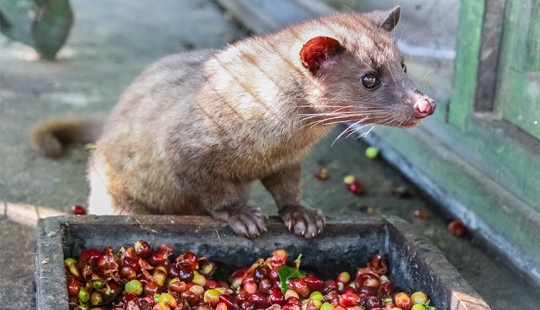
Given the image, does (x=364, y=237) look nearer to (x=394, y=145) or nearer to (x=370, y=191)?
(x=370, y=191)

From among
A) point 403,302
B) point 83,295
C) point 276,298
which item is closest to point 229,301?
point 276,298

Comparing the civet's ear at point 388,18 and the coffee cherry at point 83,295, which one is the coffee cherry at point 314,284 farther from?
the civet's ear at point 388,18

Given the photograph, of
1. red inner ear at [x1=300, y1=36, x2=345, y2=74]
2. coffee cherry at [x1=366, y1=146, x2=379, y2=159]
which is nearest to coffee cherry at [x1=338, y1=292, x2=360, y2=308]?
red inner ear at [x1=300, y1=36, x2=345, y2=74]

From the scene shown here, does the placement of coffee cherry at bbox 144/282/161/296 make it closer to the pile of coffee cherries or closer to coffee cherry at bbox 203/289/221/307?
the pile of coffee cherries

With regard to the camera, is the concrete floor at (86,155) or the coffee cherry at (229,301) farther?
the concrete floor at (86,155)

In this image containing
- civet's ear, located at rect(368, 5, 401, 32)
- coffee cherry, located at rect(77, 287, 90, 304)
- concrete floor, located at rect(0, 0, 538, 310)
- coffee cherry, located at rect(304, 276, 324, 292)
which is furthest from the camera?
concrete floor, located at rect(0, 0, 538, 310)

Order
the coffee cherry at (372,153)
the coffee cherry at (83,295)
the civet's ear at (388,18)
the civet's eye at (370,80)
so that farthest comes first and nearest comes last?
the coffee cherry at (372,153) < the civet's ear at (388,18) < the civet's eye at (370,80) < the coffee cherry at (83,295)

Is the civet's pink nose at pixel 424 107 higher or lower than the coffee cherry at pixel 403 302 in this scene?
higher

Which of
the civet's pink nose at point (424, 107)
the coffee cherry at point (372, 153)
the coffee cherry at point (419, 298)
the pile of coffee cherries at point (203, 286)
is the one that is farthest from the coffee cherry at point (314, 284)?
the coffee cherry at point (372, 153)
